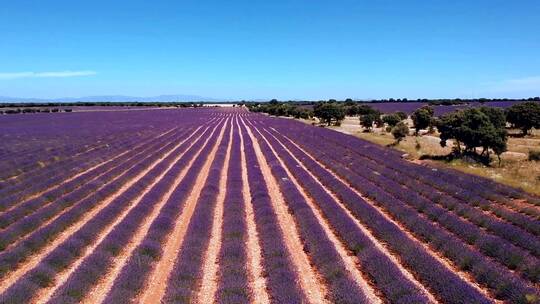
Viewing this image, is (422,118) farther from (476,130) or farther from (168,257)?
(168,257)

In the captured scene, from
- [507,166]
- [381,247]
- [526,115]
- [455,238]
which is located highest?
[526,115]

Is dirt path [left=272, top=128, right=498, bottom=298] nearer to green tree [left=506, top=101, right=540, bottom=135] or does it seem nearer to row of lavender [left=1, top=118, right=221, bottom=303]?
row of lavender [left=1, top=118, right=221, bottom=303]

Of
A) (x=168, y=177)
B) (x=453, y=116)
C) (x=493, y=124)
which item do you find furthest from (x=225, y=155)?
(x=493, y=124)

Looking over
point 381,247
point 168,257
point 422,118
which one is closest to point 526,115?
point 422,118

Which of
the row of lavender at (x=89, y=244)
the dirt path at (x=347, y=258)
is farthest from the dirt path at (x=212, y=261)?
the dirt path at (x=347, y=258)

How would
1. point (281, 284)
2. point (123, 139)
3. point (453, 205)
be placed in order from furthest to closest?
point (123, 139) → point (453, 205) → point (281, 284)

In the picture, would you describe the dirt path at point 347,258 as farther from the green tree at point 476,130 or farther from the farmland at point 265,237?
the green tree at point 476,130

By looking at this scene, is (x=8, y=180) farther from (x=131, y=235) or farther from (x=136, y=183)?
(x=131, y=235)
